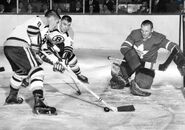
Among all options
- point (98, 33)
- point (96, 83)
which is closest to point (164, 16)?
point (98, 33)

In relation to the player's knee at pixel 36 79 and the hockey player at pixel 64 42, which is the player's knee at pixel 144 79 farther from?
the player's knee at pixel 36 79

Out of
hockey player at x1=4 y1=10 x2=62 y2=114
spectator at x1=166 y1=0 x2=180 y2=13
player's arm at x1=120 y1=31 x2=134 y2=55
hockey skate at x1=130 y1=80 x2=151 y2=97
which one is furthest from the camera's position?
spectator at x1=166 y1=0 x2=180 y2=13

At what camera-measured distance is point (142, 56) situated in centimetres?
473

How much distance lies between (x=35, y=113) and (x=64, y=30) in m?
1.46

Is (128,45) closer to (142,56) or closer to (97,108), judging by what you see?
(142,56)

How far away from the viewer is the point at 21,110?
12.4 ft

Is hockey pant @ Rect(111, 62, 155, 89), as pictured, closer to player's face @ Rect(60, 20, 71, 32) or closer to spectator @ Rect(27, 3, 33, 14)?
player's face @ Rect(60, 20, 71, 32)

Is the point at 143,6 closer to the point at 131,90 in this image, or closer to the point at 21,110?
the point at 131,90

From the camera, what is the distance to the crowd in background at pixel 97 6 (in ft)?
23.1

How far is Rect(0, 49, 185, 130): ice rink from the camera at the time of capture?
11.0 ft

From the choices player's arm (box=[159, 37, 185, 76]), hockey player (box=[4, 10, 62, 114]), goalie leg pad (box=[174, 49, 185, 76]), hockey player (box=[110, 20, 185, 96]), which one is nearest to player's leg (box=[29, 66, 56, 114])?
hockey player (box=[4, 10, 62, 114])

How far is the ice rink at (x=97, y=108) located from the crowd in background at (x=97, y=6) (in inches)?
72.5

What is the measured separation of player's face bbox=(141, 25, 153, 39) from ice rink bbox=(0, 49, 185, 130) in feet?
1.63

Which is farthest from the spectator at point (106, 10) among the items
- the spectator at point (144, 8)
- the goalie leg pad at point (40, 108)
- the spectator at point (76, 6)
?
the goalie leg pad at point (40, 108)
